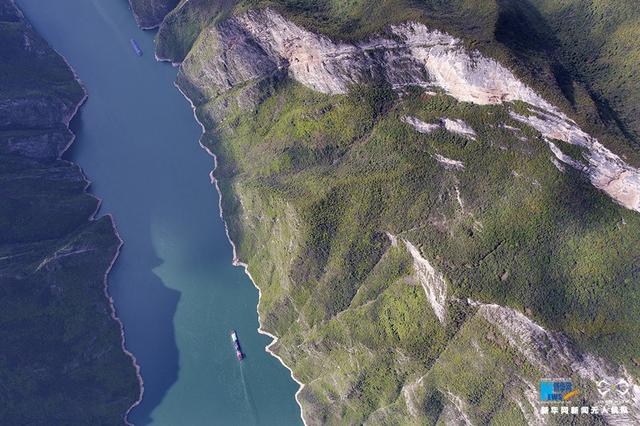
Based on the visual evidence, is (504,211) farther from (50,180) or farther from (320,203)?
(50,180)

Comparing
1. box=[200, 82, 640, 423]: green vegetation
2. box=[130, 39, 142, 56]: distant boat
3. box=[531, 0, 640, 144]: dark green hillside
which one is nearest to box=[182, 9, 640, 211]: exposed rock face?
box=[200, 82, 640, 423]: green vegetation

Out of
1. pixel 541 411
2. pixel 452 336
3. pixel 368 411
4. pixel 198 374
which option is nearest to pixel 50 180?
pixel 198 374

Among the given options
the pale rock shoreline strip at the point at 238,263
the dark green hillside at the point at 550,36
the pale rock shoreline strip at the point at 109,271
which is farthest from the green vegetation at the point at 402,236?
the pale rock shoreline strip at the point at 109,271

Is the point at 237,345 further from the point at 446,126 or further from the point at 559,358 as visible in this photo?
the point at 446,126

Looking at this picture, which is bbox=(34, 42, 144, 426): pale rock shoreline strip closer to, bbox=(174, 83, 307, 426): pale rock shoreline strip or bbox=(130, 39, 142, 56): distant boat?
bbox=(130, 39, 142, 56): distant boat

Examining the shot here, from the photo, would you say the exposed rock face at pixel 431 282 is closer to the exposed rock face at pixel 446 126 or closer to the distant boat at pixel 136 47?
the exposed rock face at pixel 446 126

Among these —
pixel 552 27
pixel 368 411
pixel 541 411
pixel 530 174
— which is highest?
pixel 552 27
